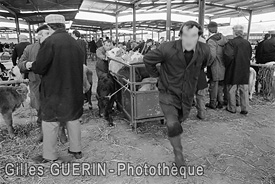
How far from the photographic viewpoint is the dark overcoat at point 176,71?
2.58m

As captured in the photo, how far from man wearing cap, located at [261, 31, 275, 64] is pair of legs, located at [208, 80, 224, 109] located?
255 cm

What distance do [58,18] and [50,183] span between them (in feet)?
6.89

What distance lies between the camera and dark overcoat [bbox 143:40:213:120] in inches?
101

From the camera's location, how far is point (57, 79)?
2734 millimetres

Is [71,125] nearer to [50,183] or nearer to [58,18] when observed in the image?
[50,183]

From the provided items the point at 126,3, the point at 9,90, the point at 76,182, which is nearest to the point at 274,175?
the point at 76,182

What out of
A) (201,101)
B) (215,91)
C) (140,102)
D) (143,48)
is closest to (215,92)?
(215,91)

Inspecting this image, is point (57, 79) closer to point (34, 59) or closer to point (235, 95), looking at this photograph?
point (34, 59)

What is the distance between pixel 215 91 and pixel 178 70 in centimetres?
336

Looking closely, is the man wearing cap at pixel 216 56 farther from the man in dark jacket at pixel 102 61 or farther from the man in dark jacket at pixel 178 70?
the man in dark jacket at pixel 178 70

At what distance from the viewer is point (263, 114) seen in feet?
17.9

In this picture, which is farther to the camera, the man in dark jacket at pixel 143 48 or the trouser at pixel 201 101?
the man in dark jacket at pixel 143 48

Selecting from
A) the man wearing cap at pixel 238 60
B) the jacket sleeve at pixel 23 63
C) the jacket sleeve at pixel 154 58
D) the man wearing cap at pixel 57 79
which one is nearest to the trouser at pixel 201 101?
the man wearing cap at pixel 238 60

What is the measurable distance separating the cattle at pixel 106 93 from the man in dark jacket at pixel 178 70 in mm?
2074
